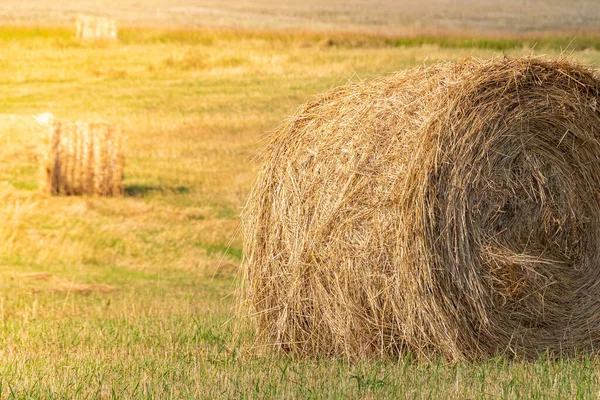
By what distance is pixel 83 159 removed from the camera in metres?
15.5

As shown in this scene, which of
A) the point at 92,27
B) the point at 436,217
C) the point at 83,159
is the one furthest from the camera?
the point at 92,27

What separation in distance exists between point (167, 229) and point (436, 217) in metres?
7.91

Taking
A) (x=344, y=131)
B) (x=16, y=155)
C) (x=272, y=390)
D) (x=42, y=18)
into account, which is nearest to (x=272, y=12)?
(x=42, y=18)

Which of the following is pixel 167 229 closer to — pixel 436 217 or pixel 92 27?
pixel 92 27

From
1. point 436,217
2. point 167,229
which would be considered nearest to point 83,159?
point 167,229

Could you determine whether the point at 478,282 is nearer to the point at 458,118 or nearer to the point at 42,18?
the point at 458,118

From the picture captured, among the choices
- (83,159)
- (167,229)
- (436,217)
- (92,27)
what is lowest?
(167,229)

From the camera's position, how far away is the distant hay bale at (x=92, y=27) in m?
18.8

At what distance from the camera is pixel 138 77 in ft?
64.4

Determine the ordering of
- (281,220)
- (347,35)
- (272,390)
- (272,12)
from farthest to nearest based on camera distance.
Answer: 1. (347,35)
2. (272,12)
3. (281,220)
4. (272,390)

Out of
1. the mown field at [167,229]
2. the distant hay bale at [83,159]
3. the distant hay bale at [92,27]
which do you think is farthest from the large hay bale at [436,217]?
the distant hay bale at [92,27]

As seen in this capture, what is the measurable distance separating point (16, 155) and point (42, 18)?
2693 millimetres

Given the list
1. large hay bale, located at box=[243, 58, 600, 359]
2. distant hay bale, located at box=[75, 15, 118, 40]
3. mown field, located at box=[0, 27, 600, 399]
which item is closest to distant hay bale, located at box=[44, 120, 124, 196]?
mown field, located at box=[0, 27, 600, 399]

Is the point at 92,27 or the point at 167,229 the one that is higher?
the point at 92,27
